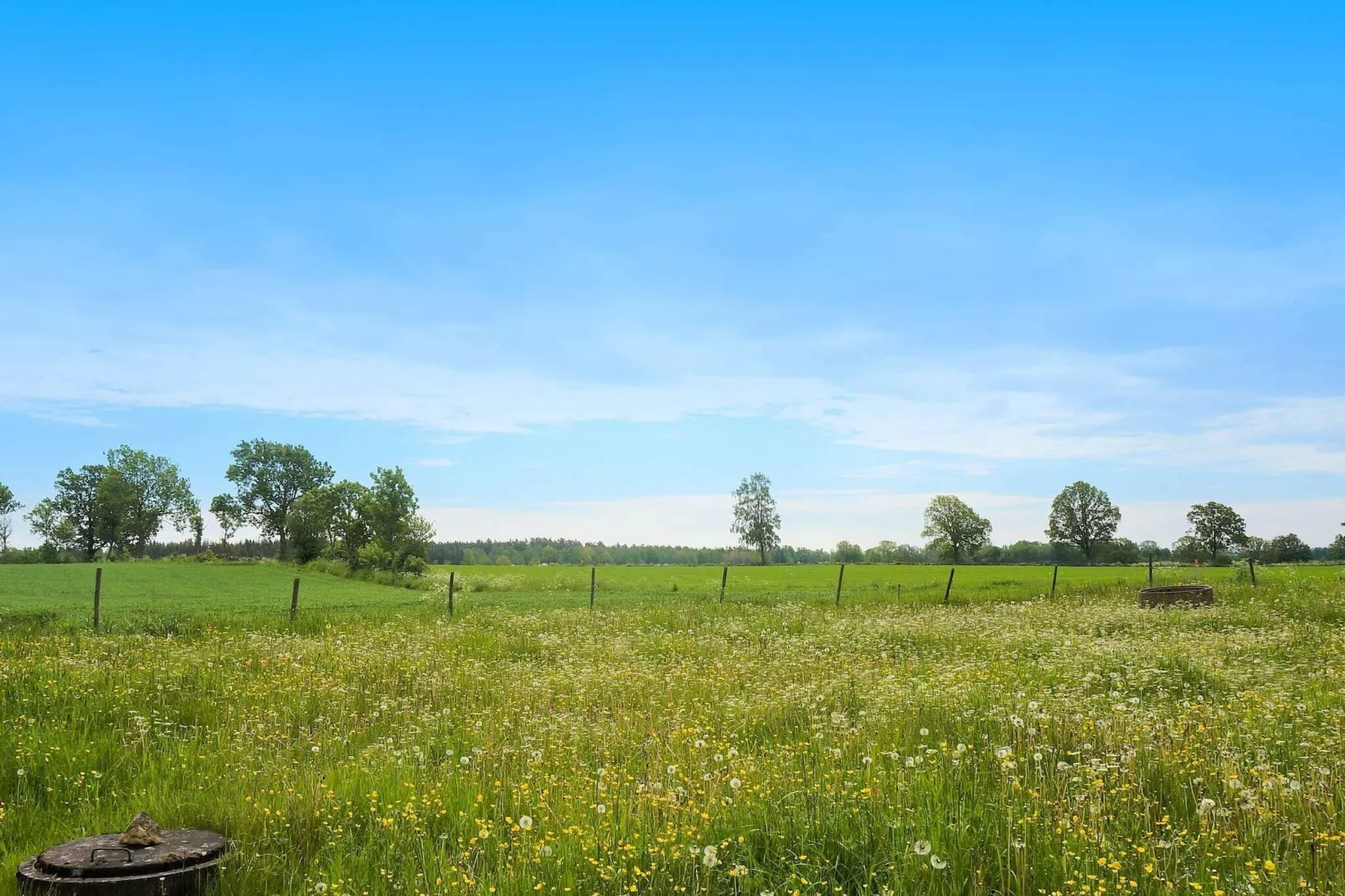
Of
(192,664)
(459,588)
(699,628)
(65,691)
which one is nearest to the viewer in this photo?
(65,691)

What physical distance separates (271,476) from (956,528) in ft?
354

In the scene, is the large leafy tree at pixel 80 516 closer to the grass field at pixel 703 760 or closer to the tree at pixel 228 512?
the tree at pixel 228 512

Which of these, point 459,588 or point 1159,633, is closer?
point 1159,633

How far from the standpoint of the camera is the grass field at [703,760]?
534 centimetres

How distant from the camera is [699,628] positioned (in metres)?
20.5

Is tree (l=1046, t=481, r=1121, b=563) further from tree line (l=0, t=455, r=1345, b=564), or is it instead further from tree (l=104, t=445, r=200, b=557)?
tree (l=104, t=445, r=200, b=557)

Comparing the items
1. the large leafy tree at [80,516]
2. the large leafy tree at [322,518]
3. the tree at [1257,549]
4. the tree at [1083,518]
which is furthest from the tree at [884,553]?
the large leafy tree at [80,516]

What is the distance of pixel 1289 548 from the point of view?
138m

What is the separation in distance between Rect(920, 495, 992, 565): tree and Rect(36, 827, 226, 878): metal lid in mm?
135577

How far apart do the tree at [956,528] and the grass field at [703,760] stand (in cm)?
12058

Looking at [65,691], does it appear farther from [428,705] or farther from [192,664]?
[428,705]

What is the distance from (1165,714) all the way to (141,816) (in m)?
9.98

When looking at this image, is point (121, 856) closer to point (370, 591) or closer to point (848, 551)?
point (370, 591)

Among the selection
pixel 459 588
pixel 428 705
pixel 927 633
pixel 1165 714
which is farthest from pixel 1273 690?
pixel 459 588
